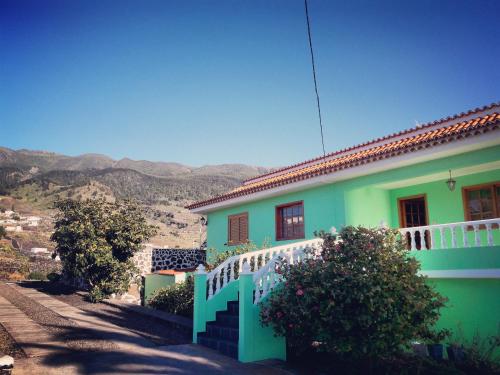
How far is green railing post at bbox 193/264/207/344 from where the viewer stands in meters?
7.65

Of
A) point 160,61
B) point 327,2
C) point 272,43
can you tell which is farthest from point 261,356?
point 160,61

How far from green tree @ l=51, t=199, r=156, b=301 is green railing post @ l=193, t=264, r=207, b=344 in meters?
5.21

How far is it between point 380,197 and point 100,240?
8971mm

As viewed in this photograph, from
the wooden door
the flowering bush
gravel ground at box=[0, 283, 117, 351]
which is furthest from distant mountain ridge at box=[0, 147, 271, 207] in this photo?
the flowering bush

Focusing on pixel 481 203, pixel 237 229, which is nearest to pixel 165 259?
pixel 237 229

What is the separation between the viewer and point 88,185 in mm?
39062

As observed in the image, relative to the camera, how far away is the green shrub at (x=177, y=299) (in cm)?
1006

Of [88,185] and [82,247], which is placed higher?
[88,185]

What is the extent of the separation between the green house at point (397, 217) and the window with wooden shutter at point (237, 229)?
0.20ft

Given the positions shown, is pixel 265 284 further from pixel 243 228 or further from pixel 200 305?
pixel 243 228

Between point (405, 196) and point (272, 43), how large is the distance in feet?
19.2

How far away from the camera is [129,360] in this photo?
5688mm

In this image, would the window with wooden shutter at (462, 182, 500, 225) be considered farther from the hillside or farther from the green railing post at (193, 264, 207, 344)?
the hillside

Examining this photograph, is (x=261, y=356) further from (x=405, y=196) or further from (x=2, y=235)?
(x=2, y=235)
